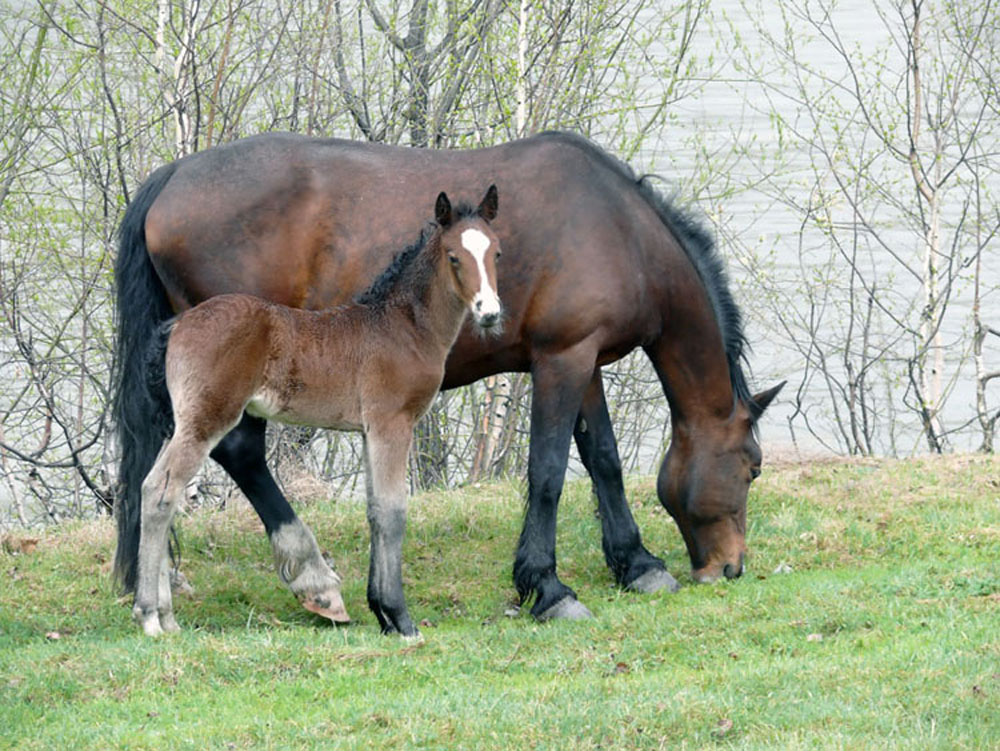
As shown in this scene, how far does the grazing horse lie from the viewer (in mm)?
6707

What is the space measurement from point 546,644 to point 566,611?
75 cm

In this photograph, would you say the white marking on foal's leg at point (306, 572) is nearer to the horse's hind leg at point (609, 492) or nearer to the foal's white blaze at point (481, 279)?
the horse's hind leg at point (609, 492)

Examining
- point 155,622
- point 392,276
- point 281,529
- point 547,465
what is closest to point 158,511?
point 155,622

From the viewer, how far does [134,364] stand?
7.49 m

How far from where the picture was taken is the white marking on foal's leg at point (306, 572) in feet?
24.4

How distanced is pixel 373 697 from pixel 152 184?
3.30 meters

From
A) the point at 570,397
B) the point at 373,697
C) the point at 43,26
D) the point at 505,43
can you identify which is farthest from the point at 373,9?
the point at 373,697

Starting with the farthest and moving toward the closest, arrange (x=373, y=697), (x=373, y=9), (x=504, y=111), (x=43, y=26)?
(x=373, y=9) → (x=504, y=111) → (x=43, y=26) → (x=373, y=697)

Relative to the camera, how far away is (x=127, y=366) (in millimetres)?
7535

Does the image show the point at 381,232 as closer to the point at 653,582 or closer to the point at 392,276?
the point at 392,276

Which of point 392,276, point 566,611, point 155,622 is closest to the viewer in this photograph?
point 155,622

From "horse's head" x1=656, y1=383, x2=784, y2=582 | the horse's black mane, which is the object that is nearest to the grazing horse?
the horse's black mane

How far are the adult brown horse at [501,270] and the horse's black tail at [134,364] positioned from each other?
0.03ft

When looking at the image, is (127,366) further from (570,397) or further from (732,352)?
(732,352)
